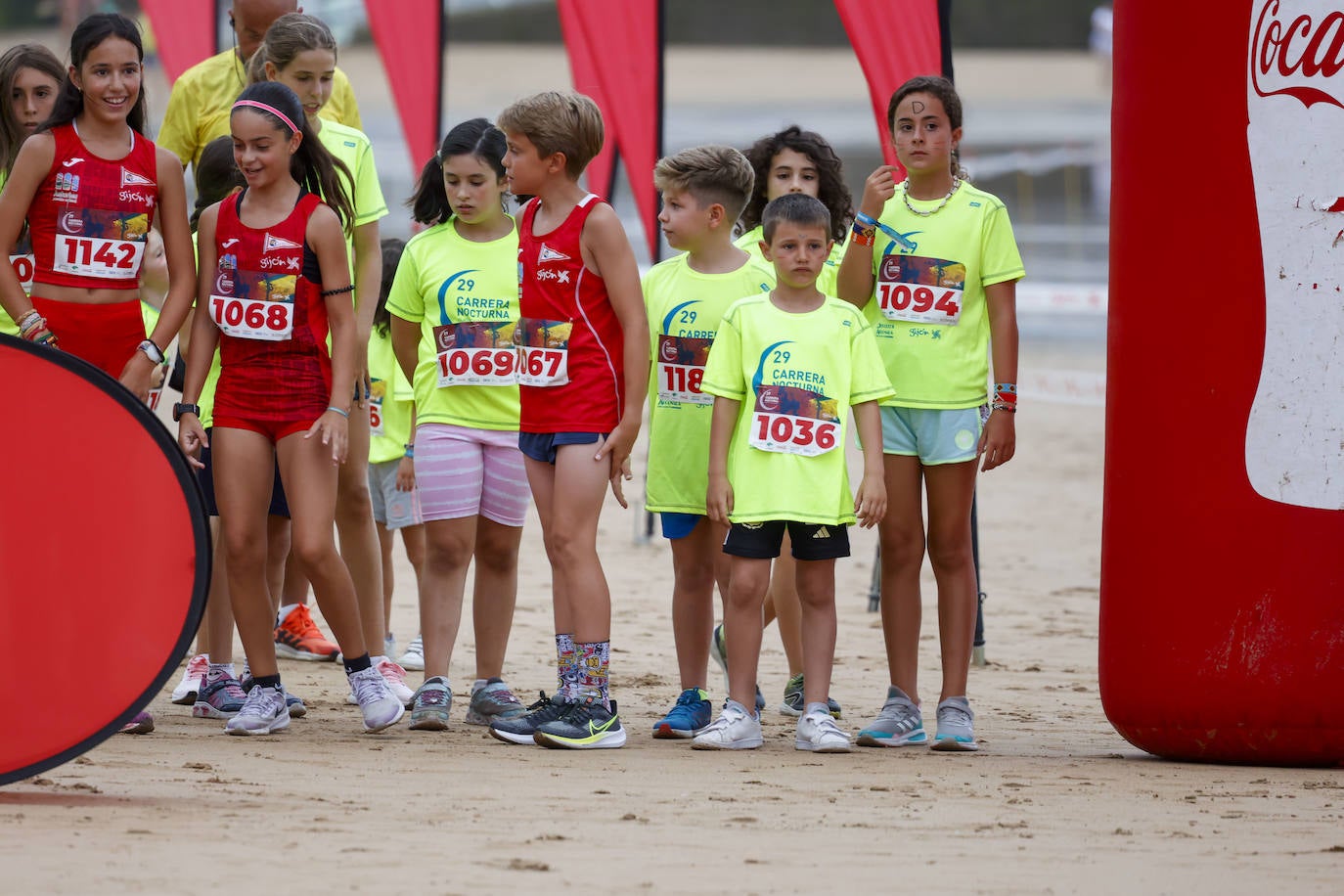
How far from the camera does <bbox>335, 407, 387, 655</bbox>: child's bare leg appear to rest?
20.6 ft

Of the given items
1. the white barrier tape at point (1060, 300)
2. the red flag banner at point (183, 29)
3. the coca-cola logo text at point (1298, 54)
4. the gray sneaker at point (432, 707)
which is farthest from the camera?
the white barrier tape at point (1060, 300)

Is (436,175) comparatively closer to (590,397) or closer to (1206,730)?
(590,397)

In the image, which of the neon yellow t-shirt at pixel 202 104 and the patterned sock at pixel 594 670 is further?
the neon yellow t-shirt at pixel 202 104

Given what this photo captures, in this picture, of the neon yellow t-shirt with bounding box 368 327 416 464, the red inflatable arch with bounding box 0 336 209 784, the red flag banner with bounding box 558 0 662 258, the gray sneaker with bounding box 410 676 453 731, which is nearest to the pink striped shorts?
the gray sneaker with bounding box 410 676 453 731

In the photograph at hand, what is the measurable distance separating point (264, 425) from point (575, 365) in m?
0.89

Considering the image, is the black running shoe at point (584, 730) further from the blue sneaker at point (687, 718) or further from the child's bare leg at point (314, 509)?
the child's bare leg at point (314, 509)

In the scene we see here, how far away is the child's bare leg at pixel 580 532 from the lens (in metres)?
5.11

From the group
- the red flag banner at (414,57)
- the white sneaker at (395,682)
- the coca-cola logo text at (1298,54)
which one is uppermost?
the red flag banner at (414,57)

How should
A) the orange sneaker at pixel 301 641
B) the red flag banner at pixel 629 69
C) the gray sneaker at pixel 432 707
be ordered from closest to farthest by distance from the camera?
the gray sneaker at pixel 432 707, the orange sneaker at pixel 301 641, the red flag banner at pixel 629 69

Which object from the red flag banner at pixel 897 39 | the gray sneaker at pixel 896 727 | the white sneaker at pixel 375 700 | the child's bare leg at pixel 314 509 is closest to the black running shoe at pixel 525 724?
the white sneaker at pixel 375 700

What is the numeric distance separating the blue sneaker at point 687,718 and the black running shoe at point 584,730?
258 millimetres

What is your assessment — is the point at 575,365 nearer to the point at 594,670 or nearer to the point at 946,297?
the point at 594,670

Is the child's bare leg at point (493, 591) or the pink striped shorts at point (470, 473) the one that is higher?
the pink striped shorts at point (470, 473)

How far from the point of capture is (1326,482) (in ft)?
15.7
